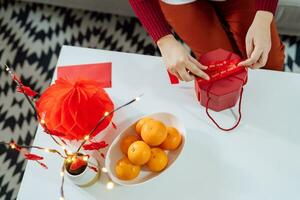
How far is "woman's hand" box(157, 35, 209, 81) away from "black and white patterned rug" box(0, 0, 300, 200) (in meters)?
0.60

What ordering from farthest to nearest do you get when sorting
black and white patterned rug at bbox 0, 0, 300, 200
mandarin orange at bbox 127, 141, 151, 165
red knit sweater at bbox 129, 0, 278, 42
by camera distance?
black and white patterned rug at bbox 0, 0, 300, 200 < red knit sweater at bbox 129, 0, 278, 42 < mandarin orange at bbox 127, 141, 151, 165

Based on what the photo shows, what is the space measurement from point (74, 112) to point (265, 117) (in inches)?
18.4

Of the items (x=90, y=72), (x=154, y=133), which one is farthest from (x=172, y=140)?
(x=90, y=72)

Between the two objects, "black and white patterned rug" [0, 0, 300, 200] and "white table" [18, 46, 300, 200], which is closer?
"white table" [18, 46, 300, 200]

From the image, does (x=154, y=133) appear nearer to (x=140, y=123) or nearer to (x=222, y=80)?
(x=140, y=123)

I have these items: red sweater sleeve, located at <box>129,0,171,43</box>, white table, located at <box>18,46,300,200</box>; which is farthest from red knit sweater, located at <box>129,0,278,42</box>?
white table, located at <box>18,46,300,200</box>

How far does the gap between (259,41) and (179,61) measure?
20 cm

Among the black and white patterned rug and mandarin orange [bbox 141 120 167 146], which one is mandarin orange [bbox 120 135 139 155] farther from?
the black and white patterned rug

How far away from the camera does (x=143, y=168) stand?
0.88 meters

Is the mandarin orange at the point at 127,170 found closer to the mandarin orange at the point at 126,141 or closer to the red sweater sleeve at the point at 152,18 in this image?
the mandarin orange at the point at 126,141

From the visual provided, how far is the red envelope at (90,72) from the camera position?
1.03 meters

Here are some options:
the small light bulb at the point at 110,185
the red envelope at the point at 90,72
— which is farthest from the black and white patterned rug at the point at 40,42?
the small light bulb at the point at 110,185

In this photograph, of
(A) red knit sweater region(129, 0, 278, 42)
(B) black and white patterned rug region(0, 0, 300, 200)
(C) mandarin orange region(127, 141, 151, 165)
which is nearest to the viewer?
(C) mandarin orange region(127, 141, 151, 165)

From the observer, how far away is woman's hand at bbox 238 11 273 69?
0.91 metres
